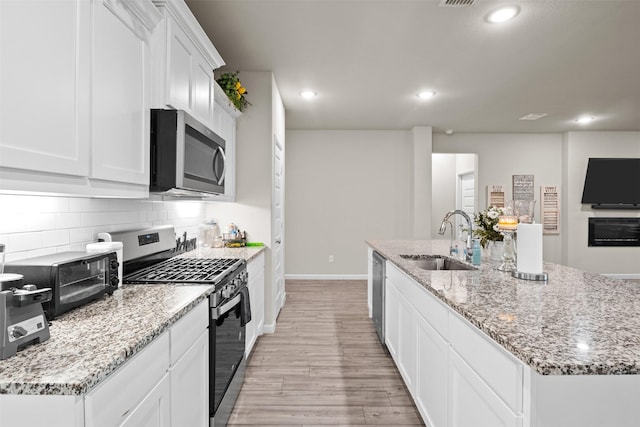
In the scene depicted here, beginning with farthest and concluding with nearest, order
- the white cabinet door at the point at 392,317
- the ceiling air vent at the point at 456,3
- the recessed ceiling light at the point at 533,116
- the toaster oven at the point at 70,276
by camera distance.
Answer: the recessed ceiling light at the point at 533,116, the white cabinet door at the point at 392,317, the ceiling air vent at the point at 456,3, the toaster oven at the point at 70,276

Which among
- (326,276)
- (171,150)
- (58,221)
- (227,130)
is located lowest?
(326,276)

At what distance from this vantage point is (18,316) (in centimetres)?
99

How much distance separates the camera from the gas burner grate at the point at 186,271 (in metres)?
1.92

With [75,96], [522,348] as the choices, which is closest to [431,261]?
[522,348]

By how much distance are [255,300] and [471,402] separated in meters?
2.09

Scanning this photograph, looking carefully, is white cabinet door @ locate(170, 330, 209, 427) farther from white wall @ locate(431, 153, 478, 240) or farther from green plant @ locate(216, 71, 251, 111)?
white wall @ locate(431, 153, 478, 240)

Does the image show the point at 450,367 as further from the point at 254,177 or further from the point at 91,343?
the point at 254,177

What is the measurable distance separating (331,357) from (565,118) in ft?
16.5

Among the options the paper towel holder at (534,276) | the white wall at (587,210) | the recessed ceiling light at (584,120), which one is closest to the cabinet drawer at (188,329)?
Answer: the paper towel holder at (534,276)

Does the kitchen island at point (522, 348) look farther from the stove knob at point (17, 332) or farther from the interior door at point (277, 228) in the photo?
the interior door at point (277, 228)

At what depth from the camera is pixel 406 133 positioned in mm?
6473

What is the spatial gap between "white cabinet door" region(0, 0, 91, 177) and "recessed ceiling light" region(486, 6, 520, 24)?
2.47 m

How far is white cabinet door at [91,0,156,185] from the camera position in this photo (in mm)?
1342

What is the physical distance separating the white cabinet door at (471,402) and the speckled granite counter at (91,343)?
111 cm
